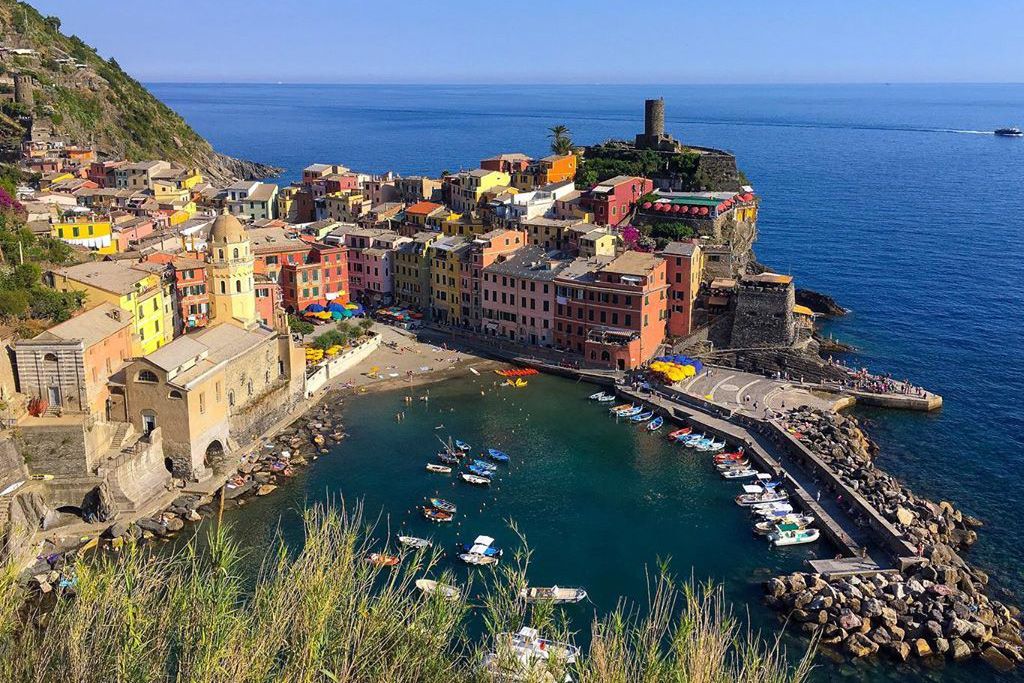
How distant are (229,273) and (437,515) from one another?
19.0 metres

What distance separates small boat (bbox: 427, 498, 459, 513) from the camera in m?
38.7

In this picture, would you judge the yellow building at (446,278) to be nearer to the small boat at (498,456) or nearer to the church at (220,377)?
the church at (220,377)

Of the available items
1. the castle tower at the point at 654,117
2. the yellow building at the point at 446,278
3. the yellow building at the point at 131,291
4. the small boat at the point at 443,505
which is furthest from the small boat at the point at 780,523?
the castle tower at the point at 654,117

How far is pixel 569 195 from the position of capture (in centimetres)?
7325

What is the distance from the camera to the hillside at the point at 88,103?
104500 millimetres

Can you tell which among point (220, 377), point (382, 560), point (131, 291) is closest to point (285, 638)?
point (382, 560)

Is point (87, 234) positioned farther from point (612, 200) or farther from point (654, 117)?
point (654, 117)

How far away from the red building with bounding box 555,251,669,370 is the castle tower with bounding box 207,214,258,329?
1919cm

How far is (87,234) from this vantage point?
5922 cm

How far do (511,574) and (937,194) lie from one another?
394 ft

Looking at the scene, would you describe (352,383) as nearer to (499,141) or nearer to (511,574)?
(511,574)

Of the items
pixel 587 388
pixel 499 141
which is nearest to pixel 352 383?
pixel 587 388

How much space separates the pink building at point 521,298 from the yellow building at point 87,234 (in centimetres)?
2478

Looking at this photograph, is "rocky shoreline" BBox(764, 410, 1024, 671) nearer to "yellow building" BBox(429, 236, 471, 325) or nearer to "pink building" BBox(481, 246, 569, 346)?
"pink building" BBox(481, 246, 569, 346)
